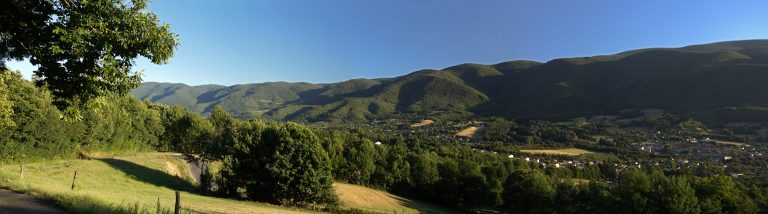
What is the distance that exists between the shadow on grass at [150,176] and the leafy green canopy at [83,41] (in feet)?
136

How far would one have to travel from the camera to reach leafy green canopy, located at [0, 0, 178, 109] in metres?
11.0

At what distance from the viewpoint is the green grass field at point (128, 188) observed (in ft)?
69.8

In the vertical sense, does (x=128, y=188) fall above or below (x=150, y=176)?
above

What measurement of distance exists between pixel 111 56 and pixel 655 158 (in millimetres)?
188306

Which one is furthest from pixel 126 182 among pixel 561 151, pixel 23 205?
pixel 561 151

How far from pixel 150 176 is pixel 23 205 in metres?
38.3

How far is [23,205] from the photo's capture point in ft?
59.6

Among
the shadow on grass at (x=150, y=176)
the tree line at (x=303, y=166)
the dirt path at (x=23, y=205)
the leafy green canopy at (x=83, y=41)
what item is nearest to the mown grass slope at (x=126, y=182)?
the shadow on grass at (x=150, y=176)

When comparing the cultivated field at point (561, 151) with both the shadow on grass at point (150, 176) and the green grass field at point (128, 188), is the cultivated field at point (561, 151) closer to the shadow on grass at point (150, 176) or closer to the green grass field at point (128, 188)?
the green grass field at point (128, 188)

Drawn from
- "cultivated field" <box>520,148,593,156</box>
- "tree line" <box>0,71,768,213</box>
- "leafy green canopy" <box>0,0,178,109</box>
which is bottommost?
"cultivated field" <box>520,148,593,156</box>

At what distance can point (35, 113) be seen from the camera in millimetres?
55156

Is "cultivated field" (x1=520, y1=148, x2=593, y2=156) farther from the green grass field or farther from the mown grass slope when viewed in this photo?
the mown grass slope

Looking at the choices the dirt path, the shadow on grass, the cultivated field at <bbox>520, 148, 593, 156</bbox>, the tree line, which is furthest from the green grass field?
the cultivated field at <bbox>520, 148, 593, 156</bbox>

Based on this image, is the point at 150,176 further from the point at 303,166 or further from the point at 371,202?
the point at 371,202
